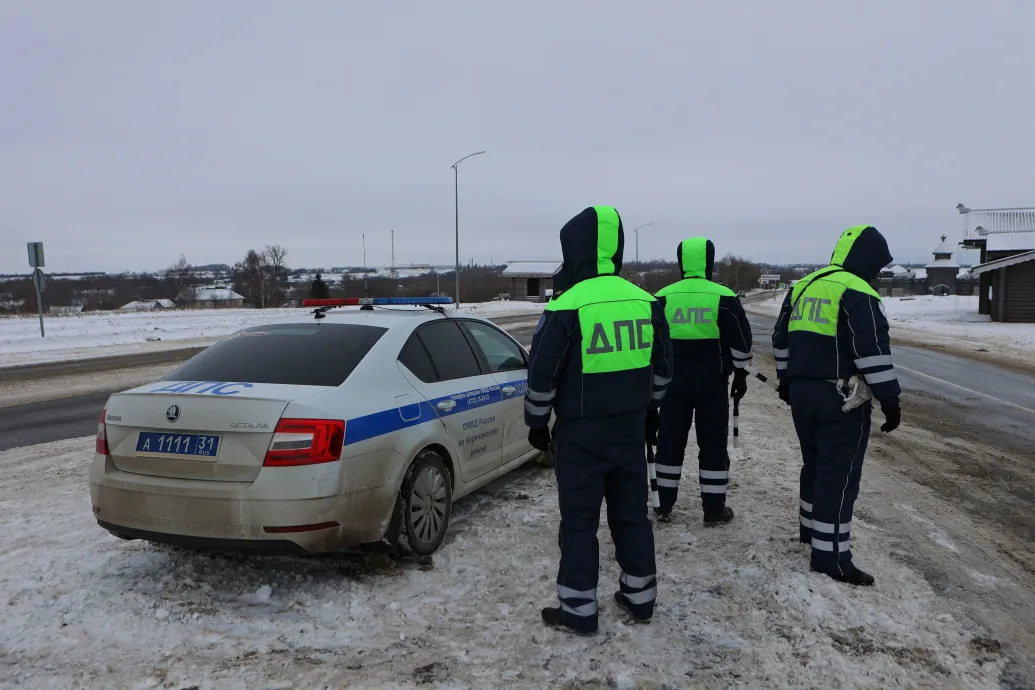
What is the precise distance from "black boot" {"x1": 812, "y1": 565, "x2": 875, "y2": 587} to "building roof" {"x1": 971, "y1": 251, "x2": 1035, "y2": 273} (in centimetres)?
3051

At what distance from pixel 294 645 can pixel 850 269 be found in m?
3.67

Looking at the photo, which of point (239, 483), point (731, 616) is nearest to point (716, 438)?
point (731, 616)

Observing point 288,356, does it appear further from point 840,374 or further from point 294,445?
point 840,374

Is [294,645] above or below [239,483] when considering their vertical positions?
below

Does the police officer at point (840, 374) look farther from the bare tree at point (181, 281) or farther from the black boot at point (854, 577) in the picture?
the bare tree at point (181, 281)

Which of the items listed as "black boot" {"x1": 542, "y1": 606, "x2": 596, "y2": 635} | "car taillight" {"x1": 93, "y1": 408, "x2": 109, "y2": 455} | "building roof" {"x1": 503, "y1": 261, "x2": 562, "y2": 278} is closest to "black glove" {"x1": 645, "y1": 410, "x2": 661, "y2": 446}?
"black boot" {"x1": 542, "y1": 606, "x2": 596, "y2": 635}

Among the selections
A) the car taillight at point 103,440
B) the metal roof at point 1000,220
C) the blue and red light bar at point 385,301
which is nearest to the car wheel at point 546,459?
the blue and red light bar at point 385,301

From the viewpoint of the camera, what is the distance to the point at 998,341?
2106cm

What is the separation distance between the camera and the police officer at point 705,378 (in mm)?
4801

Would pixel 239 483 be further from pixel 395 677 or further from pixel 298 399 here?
pixel 395 677

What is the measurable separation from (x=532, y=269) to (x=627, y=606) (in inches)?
2214

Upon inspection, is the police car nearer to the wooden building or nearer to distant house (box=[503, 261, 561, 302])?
the wooden building

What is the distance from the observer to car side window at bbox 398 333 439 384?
4.38 meters

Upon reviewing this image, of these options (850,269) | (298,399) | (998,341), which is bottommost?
(998,341)
